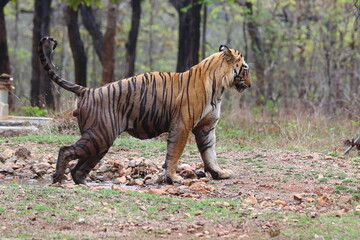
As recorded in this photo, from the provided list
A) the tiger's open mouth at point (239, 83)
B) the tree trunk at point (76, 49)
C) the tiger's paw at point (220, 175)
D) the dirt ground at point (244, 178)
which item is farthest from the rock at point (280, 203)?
the tree trunk at point (76, 49)

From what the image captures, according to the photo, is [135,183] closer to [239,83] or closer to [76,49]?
[239,83]

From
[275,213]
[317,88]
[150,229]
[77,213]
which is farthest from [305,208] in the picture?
[317,88]

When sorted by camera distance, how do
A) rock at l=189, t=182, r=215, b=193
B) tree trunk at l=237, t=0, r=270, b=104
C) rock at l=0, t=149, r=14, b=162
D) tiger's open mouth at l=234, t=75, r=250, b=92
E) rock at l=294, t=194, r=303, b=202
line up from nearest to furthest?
1. rock at l=294, t=194, r=303, b=202
2. rock at l=189, t=182, r=215, b=193
3. tiger's open mouth at l=234, t=75, r=250, b=92
4. rock at l=0, t=149, r=14, b=162
5. tree trunk at l=237, t=0, r=270, b=104

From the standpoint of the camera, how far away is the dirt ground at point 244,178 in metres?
6.52

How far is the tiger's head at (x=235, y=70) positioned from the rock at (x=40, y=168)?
2.94 meters

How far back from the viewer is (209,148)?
8422mm

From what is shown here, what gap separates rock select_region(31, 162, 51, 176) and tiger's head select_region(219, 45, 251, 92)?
2.94 metres

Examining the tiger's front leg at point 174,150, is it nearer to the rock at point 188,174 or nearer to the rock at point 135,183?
the rock at point 135,183

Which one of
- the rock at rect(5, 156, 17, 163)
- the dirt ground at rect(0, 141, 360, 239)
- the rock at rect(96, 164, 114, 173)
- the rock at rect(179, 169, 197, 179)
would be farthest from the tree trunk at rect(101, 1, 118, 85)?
the rock at rect(179, 169, 197, 179)

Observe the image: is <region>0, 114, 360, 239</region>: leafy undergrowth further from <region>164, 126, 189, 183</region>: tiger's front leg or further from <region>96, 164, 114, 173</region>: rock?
<region>164, 126, 189, 183</region>: tiger's front leg

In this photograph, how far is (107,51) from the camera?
21.0 metres

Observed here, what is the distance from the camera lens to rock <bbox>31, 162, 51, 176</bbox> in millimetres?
8525

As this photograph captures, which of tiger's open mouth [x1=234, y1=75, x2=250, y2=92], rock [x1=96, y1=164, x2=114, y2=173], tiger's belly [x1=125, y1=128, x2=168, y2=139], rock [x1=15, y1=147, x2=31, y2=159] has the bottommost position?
rock [x1=96, y1=164, x2=114, y2=173]

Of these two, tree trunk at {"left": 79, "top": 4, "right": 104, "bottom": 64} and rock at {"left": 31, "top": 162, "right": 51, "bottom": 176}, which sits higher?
tree trunk at {"left": 79, "top": 4, "right": 104, "bottom": 64}
